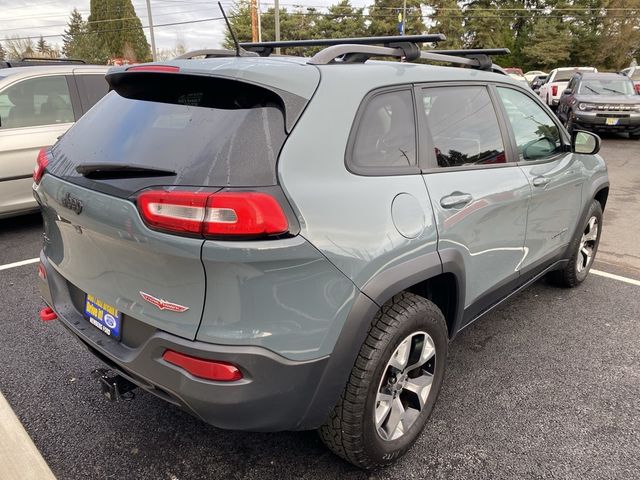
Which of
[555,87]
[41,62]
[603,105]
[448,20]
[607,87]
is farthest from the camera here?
[448,20]

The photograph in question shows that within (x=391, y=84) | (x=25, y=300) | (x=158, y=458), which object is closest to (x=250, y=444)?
(x=158, y=458)

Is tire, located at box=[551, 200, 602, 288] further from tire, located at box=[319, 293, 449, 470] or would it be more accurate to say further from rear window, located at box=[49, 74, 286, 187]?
rear window, located at box=[49, 74, 286, 187]

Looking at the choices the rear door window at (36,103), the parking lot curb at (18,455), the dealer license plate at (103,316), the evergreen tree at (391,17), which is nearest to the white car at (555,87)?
the rear door window at (36,103)

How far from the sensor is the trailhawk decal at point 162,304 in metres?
1.71

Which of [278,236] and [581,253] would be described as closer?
[278,236]

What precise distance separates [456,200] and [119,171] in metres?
1.44

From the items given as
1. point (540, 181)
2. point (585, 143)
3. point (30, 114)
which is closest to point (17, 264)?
point (30, 114)

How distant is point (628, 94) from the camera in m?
12.9

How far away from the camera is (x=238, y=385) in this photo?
167 centimetres

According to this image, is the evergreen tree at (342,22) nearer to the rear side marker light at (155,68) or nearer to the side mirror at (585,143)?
the side mirror at (585,143)

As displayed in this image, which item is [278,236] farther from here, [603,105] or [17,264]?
[603,105]

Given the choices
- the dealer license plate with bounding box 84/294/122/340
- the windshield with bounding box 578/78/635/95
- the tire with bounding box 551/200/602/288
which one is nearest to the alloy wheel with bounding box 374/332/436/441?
the dealer license plate with bounding box 84/294/122/340

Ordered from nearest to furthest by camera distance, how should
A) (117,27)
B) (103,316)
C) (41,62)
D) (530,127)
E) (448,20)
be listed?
(103,316) → (530,127) → (41,62) → (448,20) → (117,27)

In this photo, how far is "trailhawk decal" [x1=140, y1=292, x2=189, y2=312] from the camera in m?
1.71
